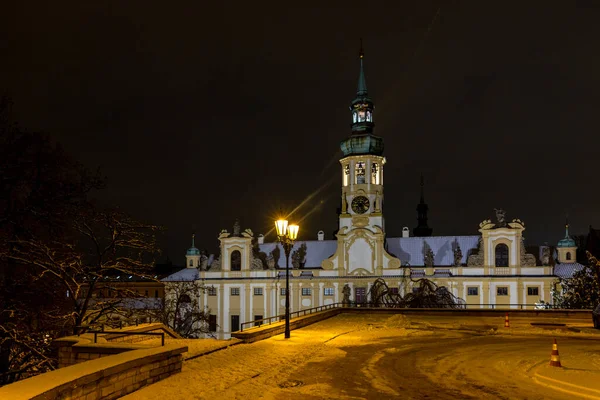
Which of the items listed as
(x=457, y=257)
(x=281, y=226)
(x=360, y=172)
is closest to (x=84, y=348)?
(x=281, y=226)

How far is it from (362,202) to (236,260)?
1553cm

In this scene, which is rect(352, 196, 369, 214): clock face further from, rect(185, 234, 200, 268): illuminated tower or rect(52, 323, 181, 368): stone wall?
rect(52, 323, 181, 368): stone wall

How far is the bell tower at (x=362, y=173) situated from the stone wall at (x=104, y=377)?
48324 millimetres

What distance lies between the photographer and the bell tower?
60.6 meters

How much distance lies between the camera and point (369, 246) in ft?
194

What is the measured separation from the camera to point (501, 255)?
5644cm

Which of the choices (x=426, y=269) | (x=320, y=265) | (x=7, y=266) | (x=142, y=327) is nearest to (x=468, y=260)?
(x=426, y=269)

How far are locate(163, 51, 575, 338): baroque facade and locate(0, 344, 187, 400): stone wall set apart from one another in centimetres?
4660

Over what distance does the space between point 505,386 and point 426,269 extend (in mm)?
46127

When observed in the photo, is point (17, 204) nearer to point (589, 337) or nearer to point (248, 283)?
point (589, 337)

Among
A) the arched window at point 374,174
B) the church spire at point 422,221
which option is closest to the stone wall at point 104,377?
the arched window at point 374,174

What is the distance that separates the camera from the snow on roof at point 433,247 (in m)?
60.0

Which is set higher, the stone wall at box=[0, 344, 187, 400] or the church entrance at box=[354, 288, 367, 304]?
the stone wall at box=[0, 344, 187, 400]

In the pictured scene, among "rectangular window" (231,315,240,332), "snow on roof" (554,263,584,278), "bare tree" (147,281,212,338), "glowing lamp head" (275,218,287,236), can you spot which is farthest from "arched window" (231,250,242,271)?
"glowing lamp head" (275,218,287,236)
